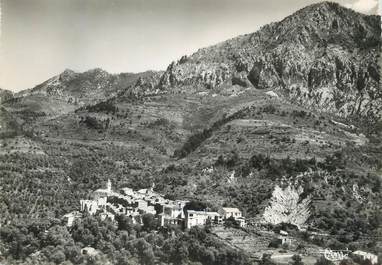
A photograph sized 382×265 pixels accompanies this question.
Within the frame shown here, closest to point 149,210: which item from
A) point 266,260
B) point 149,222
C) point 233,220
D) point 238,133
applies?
point 149,222

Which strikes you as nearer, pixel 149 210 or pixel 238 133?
pixel 149 210

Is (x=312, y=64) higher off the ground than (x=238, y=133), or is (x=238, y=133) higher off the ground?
(x=312, y=64)

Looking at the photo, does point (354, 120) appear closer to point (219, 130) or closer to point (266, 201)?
point (219, 130)

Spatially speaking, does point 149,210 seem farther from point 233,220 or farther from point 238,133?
point 238,133

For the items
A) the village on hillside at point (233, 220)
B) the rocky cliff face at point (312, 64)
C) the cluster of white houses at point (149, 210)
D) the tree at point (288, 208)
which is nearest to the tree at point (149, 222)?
the village on hillside at point (233, 220)

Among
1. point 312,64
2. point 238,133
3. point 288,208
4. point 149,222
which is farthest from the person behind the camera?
point 312,64

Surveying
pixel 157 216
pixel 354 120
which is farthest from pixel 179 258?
pixel 354 120

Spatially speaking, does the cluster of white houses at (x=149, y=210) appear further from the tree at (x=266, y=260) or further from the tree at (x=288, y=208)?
the tree at (x=266, y=260)
